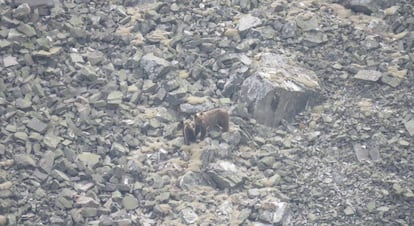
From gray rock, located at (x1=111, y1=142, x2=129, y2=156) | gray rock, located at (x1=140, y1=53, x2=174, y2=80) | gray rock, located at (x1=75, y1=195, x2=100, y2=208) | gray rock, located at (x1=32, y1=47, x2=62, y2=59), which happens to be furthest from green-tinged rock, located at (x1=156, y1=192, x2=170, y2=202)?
gray rock, located at (x1=32, y1=47, x2=62, y2=59)

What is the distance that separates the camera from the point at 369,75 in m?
25.2

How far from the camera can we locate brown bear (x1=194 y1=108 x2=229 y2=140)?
23734mm

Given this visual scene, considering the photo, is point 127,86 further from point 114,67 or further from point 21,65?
point 21,65

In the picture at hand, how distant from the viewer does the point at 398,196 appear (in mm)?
22172

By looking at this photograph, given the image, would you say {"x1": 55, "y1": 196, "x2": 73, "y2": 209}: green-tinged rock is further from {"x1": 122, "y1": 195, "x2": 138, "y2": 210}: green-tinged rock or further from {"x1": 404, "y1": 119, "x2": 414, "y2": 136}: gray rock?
{"x1": 404, "y1": 119, "x2": 414, "y2": 136}: gray rock

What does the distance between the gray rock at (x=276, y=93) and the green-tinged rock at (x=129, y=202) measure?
4.52 metres

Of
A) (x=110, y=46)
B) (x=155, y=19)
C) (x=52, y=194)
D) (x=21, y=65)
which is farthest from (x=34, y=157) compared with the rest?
(x=155, y=19)

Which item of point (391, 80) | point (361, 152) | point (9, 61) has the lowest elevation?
point (361, 152)

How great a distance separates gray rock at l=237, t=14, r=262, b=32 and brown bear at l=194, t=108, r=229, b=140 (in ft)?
12.9

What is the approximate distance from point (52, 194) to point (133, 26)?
276 inches

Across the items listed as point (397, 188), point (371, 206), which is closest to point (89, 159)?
point (371, 206)

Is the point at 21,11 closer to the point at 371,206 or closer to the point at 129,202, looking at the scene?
the point at 129,202

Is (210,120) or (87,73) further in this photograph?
(87,73)

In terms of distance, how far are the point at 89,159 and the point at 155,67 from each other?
156 inches
